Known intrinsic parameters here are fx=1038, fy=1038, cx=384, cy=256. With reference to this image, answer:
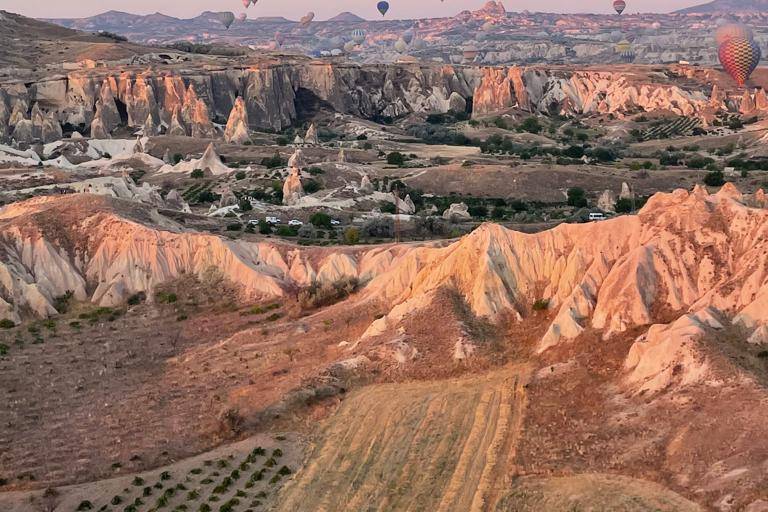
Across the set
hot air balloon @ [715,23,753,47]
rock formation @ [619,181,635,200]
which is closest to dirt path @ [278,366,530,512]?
rock formation @ [619,181,635,200]

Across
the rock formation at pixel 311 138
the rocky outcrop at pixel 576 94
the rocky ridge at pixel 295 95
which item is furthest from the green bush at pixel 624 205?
the rocky outcrop at pixel 576 94

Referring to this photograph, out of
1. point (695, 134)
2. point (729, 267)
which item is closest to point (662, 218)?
point (729, 267)

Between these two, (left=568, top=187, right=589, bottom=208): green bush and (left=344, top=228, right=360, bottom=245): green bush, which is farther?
(left=568, top=187, right=589, bottom=208): green bush

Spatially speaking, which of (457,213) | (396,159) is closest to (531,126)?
(396,159)

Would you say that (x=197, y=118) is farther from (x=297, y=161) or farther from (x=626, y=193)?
(x=626, y=193)

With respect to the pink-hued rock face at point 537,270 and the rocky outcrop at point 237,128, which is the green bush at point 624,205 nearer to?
the pink-hued rock face at point 537,270

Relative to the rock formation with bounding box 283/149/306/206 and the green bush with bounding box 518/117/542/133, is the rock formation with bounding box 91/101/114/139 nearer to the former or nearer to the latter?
the rock formation with bounding box 283/149/306/206

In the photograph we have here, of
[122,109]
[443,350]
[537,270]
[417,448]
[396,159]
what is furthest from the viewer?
[122,109]
